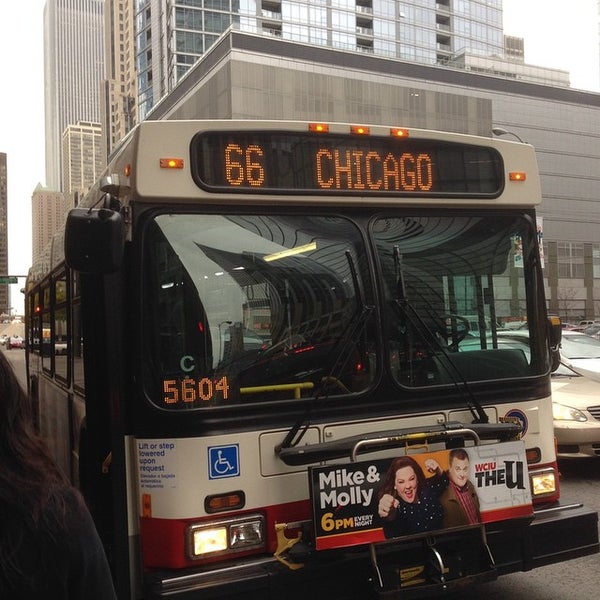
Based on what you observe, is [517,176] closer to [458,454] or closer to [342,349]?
[342,349]

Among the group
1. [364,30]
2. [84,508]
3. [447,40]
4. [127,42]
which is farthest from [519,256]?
[127,42]

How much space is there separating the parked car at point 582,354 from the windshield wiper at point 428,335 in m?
7.06

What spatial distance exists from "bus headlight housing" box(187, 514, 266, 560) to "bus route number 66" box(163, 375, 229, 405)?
63 cm

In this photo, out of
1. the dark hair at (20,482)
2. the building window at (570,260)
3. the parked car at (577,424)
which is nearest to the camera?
the dark hair at (20,482)

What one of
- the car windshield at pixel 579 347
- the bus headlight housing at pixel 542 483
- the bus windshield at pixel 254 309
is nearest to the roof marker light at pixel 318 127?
the bus windshield at pixel 254 309

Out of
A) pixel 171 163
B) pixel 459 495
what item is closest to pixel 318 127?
pixel 171 163

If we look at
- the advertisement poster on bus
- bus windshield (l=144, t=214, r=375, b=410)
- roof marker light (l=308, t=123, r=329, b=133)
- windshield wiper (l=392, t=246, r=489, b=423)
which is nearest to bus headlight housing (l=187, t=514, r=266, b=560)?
the advertisement poster on bus

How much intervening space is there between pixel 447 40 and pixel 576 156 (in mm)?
28269

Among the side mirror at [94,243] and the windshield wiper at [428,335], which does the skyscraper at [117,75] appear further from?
the side mirror at [94,243]

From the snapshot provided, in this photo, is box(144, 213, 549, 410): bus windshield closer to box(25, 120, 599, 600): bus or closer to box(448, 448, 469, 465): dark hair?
box(25, 120, 599, 600): bus

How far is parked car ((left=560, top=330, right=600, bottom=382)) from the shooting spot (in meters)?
10.5

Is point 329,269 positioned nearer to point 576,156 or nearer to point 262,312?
point 262,312

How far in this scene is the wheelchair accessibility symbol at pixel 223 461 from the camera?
3.53 m

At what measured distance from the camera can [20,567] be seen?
4.24ft
